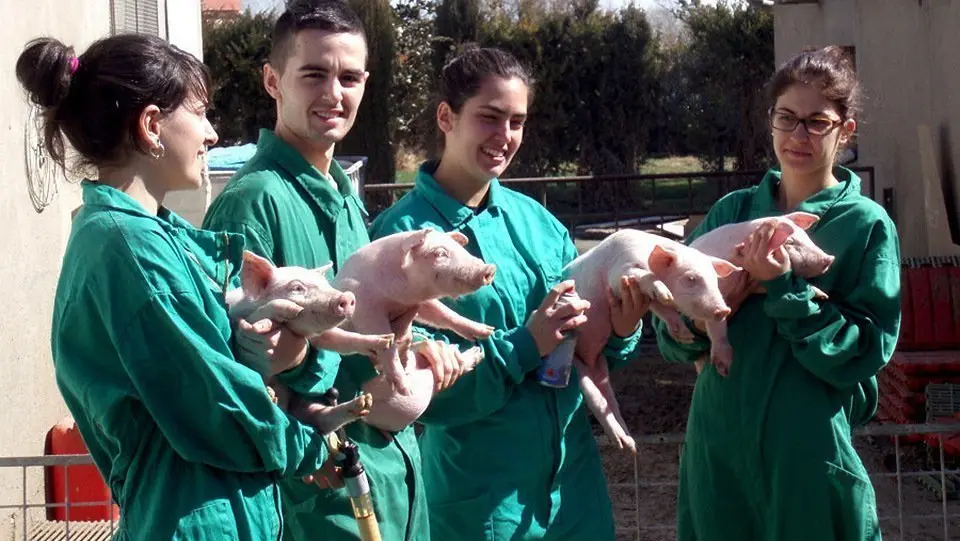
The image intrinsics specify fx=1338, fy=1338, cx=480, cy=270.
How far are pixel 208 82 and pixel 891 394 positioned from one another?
6.24m

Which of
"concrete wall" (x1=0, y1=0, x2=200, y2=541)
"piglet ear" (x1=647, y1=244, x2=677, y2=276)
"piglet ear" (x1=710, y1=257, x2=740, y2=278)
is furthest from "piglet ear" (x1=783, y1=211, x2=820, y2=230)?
"concrete wall" (x1=0, y1=0, x2=200, y2=541)

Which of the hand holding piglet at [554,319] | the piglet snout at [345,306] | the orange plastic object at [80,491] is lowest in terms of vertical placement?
the orange plastic object at [80,491]

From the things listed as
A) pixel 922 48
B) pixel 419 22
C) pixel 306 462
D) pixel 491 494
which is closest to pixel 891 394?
pixel 922 48

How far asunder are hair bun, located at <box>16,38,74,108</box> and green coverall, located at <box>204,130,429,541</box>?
58 centimetres

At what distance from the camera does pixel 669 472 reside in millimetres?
7414

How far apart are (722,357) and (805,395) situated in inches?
9.2

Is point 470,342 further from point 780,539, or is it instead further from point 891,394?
point 891,394

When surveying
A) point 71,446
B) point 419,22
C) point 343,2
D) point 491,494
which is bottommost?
point 71,446

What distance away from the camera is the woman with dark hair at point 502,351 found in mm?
3324

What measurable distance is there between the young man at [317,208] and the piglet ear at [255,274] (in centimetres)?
20

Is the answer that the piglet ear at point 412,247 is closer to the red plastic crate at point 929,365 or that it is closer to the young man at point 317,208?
the young man at point 317,208

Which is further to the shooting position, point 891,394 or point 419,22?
point 419,22

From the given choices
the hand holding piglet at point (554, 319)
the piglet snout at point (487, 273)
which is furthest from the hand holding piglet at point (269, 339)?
the hand holding piglet at point (554, 319)

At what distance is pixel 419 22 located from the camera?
76.6 feet
